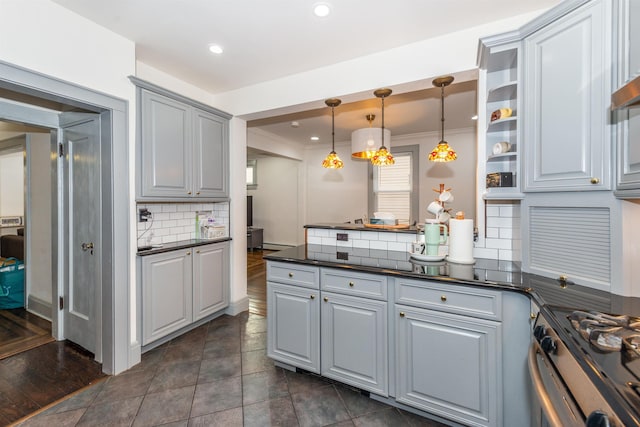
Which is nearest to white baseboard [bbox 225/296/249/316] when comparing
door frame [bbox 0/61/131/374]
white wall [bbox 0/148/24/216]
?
door frame [bbox 0/61/131/374]

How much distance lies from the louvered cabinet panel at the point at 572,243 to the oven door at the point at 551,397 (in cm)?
56

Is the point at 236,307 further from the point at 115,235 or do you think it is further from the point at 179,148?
the point at 179,148

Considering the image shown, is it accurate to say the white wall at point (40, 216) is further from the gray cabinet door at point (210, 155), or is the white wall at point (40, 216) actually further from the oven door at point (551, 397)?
the oven door at point (551, 397)

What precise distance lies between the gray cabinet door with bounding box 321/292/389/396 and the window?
3753 millimetres

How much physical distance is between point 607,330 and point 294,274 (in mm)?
1620

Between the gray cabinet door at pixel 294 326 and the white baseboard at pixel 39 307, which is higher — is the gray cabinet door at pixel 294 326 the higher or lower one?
the higher one

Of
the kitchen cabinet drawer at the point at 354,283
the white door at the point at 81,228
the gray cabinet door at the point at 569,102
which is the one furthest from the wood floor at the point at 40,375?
the gray cabinet door at the point at 569,102

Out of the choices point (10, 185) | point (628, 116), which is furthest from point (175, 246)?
point (10, 185)

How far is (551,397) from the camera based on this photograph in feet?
3.11

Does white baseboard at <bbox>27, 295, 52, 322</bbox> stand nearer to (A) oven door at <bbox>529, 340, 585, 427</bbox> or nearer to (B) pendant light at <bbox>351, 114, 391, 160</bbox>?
(B) pendant light at <bbox>351, 114, 391, 160</bbox>

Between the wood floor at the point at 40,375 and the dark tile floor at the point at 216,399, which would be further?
the wood floor at the point at 40,375

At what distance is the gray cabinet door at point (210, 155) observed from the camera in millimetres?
2865

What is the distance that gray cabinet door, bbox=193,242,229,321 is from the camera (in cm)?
288

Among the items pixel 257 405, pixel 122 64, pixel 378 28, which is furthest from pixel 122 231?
pixel 378 28
